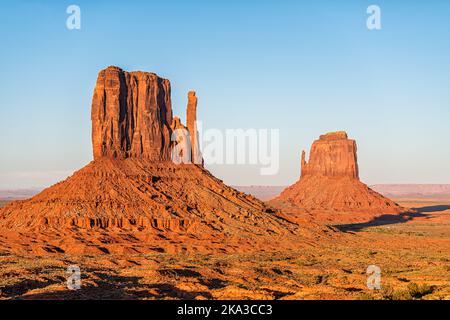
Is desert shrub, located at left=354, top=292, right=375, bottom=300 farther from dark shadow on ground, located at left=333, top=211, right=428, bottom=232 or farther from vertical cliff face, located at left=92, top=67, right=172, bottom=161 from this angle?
dark shadow on ground, located at left=333, top=211, right=428, bottom=232

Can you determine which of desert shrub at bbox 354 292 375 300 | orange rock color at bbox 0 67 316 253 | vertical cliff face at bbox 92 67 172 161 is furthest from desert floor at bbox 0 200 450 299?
vertical cliff face at bbox 92 67 172 161

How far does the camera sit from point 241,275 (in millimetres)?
37094

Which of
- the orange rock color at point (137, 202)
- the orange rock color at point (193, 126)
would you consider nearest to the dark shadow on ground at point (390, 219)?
the orange rock color at point (137, 202)

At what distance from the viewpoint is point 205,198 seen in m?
71.2

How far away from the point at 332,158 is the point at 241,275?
368ft

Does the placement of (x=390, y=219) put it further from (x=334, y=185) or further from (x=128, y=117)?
(x=128, y=117)

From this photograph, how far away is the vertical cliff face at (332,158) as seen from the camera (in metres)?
143

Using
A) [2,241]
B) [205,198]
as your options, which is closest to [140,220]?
[205,198]

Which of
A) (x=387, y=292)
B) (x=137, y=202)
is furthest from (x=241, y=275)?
(x=137, y=202)

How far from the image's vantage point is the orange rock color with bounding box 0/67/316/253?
58.8 meters

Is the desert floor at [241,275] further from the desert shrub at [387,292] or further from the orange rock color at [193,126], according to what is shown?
the orange rock color at [193,126]

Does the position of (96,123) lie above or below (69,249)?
above

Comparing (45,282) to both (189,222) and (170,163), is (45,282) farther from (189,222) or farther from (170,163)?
(170,163)
